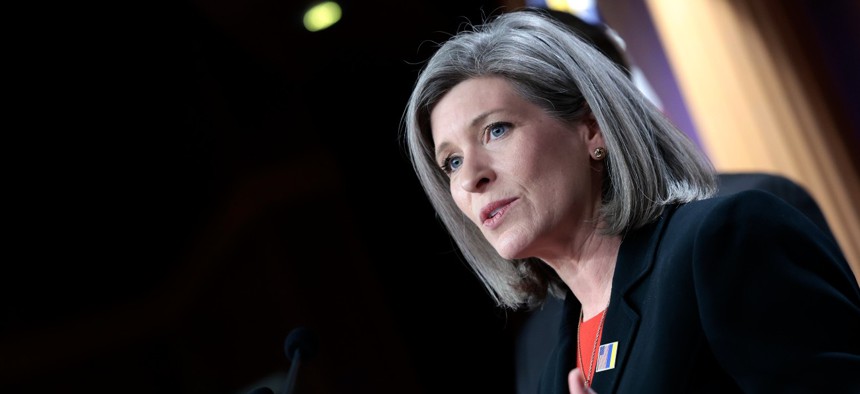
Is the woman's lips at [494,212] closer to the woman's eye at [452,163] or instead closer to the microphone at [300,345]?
the woman's eye at [452,163]

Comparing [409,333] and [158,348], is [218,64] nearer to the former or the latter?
[158,348]

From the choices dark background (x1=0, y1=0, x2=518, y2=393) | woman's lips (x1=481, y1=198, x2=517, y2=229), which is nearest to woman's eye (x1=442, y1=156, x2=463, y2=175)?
woman's lips (x1=481, y1=198, x2=517, y2=229)

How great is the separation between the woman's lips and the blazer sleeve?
1.09 ft

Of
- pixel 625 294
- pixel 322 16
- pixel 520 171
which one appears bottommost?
pixel 625 294

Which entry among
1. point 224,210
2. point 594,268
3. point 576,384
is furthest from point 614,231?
point 224,210

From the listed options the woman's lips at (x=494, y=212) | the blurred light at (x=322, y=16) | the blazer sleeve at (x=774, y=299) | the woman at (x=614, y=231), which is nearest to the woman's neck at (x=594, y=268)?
the woman at (x=614, y=231)

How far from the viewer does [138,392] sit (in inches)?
65.5

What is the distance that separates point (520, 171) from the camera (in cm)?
150

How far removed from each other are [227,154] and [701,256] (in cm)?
128

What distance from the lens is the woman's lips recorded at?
4.94ft

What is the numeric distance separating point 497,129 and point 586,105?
167 mm

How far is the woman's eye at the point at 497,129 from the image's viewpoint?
1.55 metres

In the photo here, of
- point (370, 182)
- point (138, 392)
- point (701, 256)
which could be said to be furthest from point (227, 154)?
point (701, 256)

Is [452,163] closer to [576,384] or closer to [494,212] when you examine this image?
[494,212]
